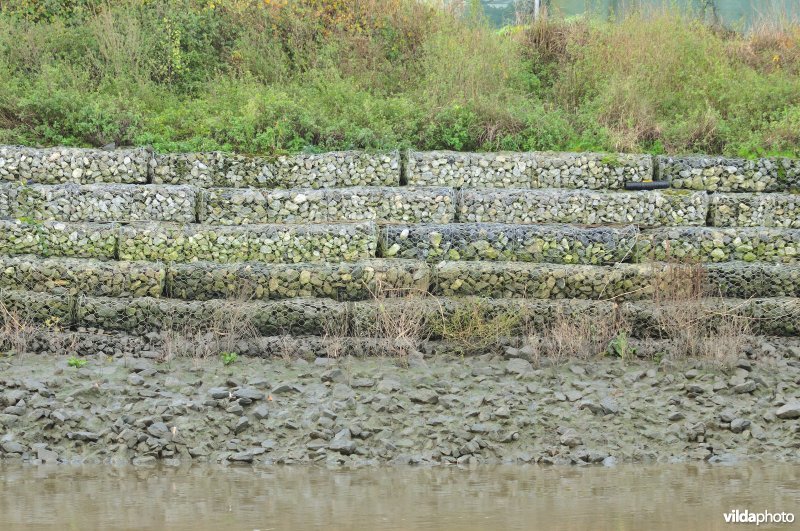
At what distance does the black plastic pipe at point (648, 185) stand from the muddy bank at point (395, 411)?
256cm

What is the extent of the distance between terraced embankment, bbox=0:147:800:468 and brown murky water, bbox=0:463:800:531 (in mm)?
2033

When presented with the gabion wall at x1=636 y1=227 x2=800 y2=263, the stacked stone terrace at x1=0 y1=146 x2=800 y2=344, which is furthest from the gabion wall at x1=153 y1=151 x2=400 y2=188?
the gabion wall at x1=636 y1=227 x2=800 y2=263

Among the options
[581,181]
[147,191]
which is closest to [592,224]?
[581,181]

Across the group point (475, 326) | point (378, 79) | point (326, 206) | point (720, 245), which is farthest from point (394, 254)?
point (378, 79)

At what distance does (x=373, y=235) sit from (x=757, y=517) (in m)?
5.21

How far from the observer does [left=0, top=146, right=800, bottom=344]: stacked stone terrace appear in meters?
9.06

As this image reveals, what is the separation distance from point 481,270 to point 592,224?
4.96 ft

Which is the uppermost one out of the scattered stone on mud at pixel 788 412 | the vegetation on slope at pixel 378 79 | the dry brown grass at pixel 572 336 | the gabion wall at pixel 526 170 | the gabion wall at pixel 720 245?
the vegetation on slope at pixel 378 79

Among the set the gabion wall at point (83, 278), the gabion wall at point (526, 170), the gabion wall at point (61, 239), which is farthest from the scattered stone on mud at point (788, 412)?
the gabion wall at point (61, 239)

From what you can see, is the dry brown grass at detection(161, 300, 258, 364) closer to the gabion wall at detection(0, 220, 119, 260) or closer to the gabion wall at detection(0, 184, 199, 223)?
the gabion wall at detection(0, 220, 119, 260)

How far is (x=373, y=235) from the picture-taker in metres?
9.66

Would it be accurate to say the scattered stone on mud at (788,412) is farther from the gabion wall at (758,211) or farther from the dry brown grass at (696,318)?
the gabion wall at (758,211)

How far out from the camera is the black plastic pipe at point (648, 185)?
34.3 feet

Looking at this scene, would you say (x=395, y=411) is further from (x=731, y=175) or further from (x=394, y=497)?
(x=731, y=175)
